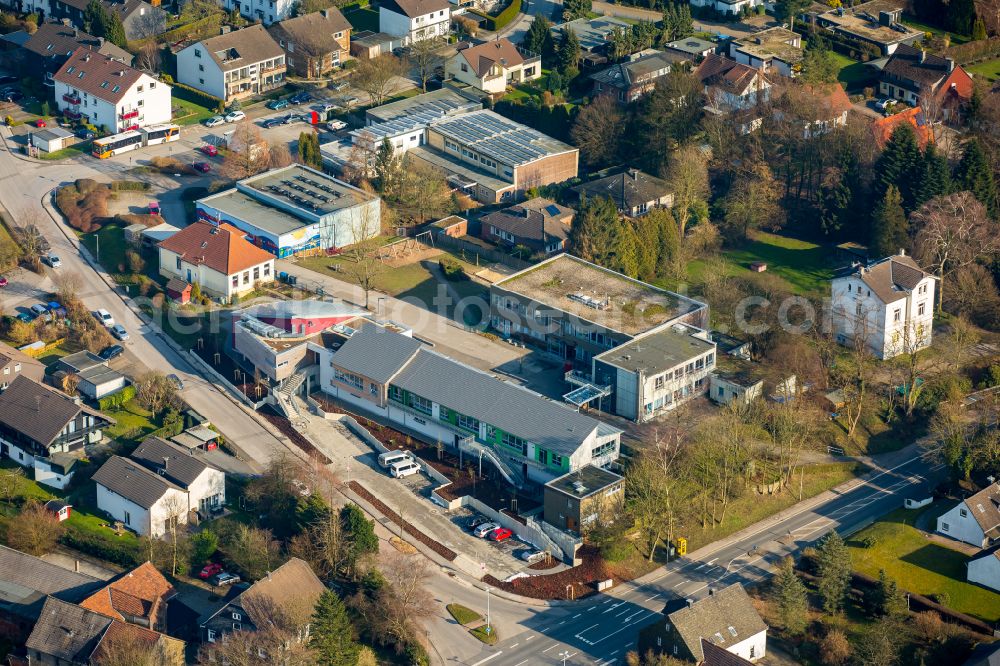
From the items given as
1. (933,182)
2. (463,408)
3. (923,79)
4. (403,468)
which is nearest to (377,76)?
Result: (923,79)

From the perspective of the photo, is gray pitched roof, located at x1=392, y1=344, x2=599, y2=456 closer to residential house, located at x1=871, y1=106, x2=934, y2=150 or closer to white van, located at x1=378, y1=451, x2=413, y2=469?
white van, located at x1=378, y1=451, x2=413, y2=469

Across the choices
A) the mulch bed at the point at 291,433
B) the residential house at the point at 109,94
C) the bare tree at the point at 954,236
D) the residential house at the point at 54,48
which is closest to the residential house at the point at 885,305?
the bare tree at the point at 954,236

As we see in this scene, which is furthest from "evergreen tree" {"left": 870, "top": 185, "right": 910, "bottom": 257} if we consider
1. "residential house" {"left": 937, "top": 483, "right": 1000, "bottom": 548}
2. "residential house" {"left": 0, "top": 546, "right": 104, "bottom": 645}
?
"residential house" {"left": 0, "top": 546, "right": 104, "bottom": 645}

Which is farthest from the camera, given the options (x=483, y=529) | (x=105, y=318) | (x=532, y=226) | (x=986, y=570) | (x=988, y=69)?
(x=988, y=69)

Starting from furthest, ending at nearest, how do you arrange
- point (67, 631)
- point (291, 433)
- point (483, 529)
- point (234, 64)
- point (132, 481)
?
point (234, 64)
point (291, 433)
point (132, 481)
point (483, 529)
point (67, 631)

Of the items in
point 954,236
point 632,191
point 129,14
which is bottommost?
point 632,191

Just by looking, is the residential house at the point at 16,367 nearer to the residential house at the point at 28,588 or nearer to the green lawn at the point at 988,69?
the residential house at the point at 28,588

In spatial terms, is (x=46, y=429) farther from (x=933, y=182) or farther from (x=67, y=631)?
(x=933, y=182)
